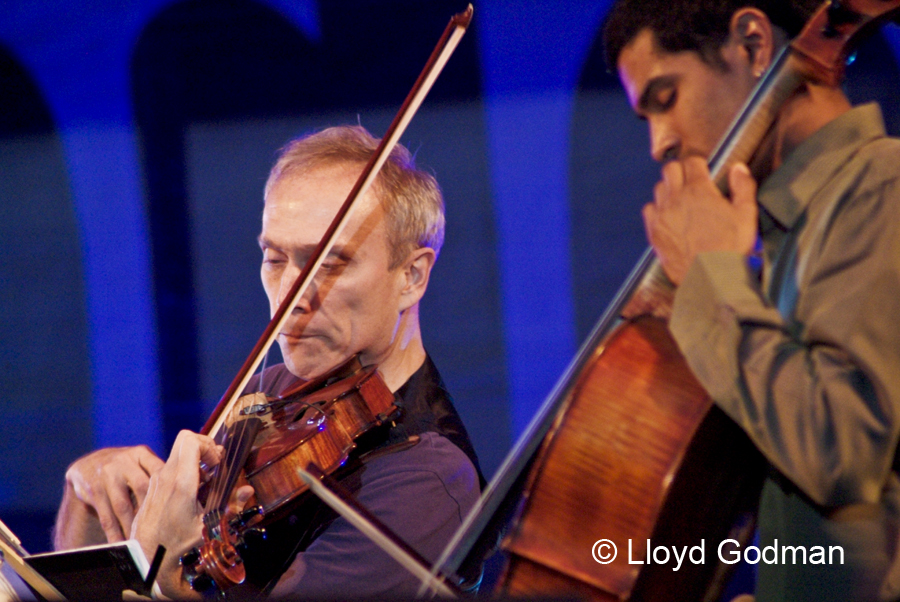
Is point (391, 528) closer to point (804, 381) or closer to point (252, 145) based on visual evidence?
point (804, 381)

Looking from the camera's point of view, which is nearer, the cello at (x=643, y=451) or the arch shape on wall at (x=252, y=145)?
the cello at (x=643, y=451)

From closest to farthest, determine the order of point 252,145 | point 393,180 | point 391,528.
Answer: point 391,528
point 393,180
point 252,145

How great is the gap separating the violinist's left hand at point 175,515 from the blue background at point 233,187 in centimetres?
129

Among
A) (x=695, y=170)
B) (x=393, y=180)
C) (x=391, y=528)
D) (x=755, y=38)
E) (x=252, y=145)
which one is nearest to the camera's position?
(x=695, y=170)

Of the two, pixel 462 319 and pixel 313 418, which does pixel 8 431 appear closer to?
pixel 462 319

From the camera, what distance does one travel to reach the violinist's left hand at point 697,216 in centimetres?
90

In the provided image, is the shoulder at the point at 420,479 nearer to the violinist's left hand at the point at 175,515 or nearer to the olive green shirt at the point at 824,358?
the violinist's left hand at the point at 175,515

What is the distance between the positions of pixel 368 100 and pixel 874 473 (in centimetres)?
196

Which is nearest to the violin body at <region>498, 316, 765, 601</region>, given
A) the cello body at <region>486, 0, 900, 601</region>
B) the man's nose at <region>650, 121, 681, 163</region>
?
the cello body at <region>486, 0, 900, 601</region>

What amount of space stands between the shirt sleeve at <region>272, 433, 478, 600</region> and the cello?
0.43 m

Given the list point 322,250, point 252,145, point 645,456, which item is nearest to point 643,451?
point 645,456

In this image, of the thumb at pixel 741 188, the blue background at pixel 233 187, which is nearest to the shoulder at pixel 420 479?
the thumb at pixel 741 188

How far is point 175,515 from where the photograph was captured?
47.7 inches

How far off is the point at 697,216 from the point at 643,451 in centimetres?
28
